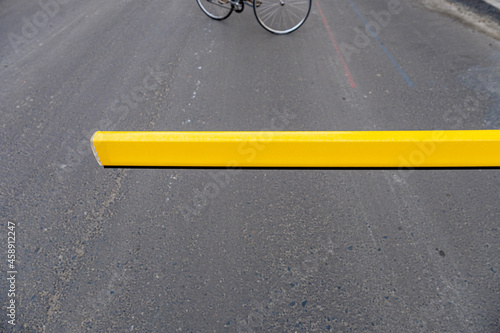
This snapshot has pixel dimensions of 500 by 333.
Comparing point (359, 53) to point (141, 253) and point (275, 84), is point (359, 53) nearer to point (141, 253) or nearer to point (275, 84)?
point (275, 84)

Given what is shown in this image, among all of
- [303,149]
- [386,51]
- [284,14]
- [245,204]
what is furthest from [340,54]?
[303,149]

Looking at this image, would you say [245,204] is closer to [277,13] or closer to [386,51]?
[386,51]

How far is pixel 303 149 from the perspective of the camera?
184cm

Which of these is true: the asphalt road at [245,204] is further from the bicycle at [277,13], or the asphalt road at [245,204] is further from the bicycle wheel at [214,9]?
the bicycle wheel at [214,9]

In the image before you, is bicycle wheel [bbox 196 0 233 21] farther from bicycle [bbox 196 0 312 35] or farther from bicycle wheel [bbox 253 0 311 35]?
bicycle wheel [bbox 253 0 311 35]

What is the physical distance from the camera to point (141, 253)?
237 centimetres

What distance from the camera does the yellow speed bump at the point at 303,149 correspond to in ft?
5.80

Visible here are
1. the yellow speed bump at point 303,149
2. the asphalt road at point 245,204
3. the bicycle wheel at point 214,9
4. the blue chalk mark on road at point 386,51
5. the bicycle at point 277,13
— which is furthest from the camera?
the bicycle wheel at point 214,9

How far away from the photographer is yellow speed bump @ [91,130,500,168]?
1768mm

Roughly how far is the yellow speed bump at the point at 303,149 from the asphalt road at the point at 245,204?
801 millimetres

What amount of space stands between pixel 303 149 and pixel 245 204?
3.33ft

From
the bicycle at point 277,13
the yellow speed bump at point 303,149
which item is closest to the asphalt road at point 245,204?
the yellow speed bump at point 303,149

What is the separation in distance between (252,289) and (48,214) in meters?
1.80

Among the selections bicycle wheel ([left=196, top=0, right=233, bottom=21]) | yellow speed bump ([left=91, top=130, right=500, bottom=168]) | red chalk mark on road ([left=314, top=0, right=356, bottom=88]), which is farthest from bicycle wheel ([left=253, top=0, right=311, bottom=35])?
yellow speed bump ([left=91, top=130, right=500, bottom=168])
